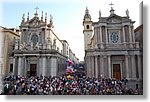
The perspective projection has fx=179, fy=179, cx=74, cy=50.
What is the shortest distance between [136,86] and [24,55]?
6.80m

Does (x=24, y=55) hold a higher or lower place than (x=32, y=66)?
higher

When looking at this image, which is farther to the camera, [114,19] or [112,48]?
[114,19]

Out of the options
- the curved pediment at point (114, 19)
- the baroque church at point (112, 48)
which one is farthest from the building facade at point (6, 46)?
the curved pediment at point (114, 19)

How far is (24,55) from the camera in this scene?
1037cm

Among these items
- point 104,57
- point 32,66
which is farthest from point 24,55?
point 104,57

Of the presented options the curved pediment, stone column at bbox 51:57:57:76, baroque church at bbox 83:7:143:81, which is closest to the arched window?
stone column at bbox 51:57:57:76

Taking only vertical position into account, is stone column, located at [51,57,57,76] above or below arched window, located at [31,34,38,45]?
below

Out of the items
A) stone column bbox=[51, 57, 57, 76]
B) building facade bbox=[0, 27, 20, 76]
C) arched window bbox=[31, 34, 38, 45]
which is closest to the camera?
building facade bbox=[0, 27, 20, 76]

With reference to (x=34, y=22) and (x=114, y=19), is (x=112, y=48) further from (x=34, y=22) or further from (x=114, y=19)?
(x=34, y=22)

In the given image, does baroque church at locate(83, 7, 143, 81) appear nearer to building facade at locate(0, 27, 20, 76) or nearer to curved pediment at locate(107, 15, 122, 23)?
curved pediment at locate(107, 15, 122, 23)

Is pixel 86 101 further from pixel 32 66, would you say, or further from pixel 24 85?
pixel 32 66

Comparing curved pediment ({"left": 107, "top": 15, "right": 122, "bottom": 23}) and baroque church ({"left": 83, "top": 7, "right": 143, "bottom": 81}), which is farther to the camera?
curved pediment ({"left": 107, "top": 15, "right": 122, "bottom": 23})

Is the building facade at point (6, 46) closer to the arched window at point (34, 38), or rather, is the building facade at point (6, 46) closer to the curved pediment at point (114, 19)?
the arched window at point (34, 38)

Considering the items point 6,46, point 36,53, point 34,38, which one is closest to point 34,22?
point 34,38
